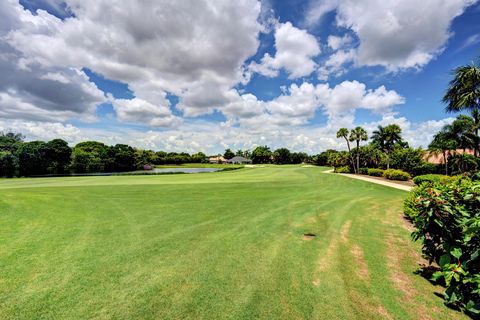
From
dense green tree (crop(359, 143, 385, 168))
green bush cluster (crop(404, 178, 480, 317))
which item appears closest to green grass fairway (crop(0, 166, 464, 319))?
green bush cluster (crop(404, 178, 480, 317))

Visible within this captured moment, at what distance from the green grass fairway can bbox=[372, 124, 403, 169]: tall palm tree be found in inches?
1933

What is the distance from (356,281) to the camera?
4.17 metres

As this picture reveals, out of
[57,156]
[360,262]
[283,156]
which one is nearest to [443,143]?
[360,262]

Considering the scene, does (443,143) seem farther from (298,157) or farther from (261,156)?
(261,156)

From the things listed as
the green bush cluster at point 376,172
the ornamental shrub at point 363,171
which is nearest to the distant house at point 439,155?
the green bush cluster at point 376,172

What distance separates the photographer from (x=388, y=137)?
49156 millimetres

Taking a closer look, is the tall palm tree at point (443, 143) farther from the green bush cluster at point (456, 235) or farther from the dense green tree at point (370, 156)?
the green bush cluster at point (456, 235)

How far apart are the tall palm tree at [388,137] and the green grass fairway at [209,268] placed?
49.1m

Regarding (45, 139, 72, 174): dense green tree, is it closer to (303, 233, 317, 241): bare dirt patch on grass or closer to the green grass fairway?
the green grass fairway

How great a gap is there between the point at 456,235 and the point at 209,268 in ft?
14.9

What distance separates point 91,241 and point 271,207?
287 inches

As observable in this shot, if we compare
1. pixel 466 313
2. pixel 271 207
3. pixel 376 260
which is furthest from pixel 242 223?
pixel 466 313

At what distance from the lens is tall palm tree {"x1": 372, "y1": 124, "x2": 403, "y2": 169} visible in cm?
4812

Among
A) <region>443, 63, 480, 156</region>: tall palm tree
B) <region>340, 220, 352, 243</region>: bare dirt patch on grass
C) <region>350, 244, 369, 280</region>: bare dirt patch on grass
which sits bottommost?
<region>350, 244, 369, 280</region>: bare dirt patch on grass
